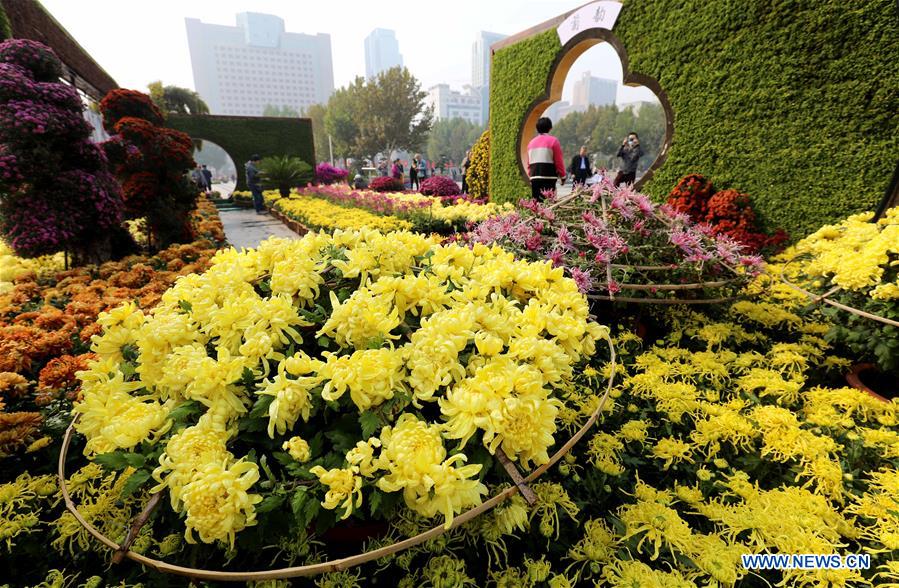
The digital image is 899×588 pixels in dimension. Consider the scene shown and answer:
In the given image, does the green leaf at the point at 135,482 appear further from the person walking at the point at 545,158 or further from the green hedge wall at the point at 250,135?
the green hedge wall at the point at 250,135

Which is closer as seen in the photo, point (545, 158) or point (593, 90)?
point (545, 158)

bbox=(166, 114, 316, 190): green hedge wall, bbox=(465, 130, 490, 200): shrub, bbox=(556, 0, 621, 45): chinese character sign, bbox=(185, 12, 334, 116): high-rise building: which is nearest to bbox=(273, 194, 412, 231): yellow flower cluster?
bbox=(465, 130, 490, 200): shrub

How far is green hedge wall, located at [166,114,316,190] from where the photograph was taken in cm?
1772

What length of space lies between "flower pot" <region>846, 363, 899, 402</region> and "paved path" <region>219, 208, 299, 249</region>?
23.5 ft

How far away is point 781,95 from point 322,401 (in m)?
5.88

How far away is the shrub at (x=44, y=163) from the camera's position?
12.0 ft

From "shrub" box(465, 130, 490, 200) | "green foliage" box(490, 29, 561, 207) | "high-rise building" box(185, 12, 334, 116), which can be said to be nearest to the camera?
"green foliage" box(490, 29, 561, 207)

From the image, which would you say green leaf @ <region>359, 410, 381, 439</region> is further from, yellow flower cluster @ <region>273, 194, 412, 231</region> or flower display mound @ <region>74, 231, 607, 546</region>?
yellow flower cluster @ <region>273, 194, 412, 231</region>

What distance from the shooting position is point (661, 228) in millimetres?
3049

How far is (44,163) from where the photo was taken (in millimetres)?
3793

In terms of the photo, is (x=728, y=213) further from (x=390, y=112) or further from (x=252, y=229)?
(x=390, y=112)

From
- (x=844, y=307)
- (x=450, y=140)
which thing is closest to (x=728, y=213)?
(x=844, y=307)

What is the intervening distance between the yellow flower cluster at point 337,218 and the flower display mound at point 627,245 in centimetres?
321

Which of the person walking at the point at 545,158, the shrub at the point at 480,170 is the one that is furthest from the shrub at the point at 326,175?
the person walking at the point at 545,158
